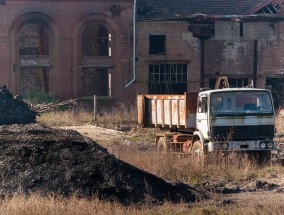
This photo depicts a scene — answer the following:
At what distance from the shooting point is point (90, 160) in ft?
50.1

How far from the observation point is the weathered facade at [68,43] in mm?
42469

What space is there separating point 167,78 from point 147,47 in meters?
2.10

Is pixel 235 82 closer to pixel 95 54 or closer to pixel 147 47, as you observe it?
pixel 147 47

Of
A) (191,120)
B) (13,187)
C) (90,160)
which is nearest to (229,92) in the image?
(191,120)

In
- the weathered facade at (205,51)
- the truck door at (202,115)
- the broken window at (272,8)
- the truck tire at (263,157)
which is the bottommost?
the truck tire at (263,157)

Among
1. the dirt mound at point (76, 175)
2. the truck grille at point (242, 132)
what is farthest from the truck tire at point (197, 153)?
the dirt mound at point (76, 175)

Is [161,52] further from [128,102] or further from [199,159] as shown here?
[199,159]

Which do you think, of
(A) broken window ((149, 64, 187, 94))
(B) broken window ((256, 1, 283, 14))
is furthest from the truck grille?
(B) broken window ((256, 1, 283, 14))

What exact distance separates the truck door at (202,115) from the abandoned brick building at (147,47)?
77.8ft

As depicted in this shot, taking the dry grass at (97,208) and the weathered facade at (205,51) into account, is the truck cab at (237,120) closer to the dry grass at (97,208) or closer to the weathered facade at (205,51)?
the dry grass at (97,208)

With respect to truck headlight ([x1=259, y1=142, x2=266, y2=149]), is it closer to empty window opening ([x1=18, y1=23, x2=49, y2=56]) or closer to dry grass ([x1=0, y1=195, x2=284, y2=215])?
dry grass ([x1=0, y1=195, x2=284, y2=215])

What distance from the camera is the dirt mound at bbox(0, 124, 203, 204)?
1427 cm

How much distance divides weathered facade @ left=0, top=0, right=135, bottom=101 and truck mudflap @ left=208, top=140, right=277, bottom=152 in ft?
81.8

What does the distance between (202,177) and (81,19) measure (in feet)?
88.1
